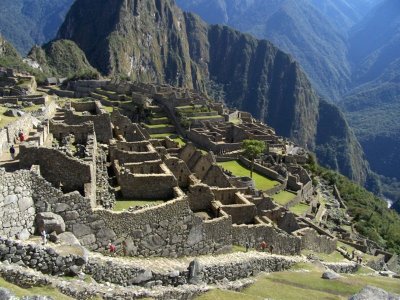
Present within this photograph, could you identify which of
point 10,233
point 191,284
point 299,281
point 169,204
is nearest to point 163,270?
point 191,284

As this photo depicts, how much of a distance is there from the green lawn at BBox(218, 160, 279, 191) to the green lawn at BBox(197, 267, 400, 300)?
2860 cm

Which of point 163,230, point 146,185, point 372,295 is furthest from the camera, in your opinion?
point 146,185

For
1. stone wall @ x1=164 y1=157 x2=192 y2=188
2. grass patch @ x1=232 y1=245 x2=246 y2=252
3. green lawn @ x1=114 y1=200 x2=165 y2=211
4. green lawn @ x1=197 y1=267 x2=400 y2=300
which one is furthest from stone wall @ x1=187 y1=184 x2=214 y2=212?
green lawn @ x1=197 y1=267 x2=400 y2=300

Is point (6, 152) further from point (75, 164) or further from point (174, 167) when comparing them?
point (174, 167)

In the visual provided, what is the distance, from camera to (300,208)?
5628 centimetres

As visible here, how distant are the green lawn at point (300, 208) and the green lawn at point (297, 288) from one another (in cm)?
2582

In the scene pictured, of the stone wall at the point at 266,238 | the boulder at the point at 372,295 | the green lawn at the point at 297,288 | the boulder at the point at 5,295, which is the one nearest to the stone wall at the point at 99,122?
the stone wall at the point at 266,238

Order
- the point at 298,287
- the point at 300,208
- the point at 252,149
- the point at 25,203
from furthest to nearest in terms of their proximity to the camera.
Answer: the point at 252,149 → the point at 300,208 → the point at 298,287 → the point at 25,203

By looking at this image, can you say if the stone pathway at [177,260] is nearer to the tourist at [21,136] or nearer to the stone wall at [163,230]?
the stone wall at [163,230]

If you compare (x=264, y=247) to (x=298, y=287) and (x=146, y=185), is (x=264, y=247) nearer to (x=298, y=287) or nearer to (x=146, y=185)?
(x=298, y=287)

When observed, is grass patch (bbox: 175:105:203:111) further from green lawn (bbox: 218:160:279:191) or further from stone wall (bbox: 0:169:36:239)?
stone wall (bbox: 0:169:36:239)

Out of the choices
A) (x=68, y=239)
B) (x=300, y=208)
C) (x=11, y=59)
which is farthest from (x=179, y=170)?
(x=11, y=59)

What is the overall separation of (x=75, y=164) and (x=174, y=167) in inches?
400

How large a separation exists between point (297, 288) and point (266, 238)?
18.4 feet
